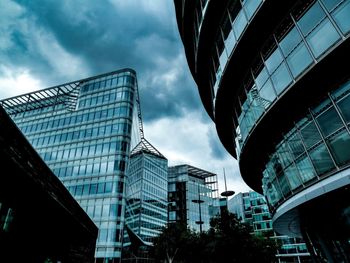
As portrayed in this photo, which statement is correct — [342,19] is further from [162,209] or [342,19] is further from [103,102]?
[162,209]

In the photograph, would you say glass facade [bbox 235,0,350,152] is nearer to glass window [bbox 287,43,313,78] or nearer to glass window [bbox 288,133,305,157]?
glass window [bbox 287,43,313,78]

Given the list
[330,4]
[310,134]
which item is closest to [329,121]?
[310,134]

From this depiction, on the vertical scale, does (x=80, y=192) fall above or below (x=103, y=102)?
below

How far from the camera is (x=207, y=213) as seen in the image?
92.5 metres

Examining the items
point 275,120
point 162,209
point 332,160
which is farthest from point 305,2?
point 162,209

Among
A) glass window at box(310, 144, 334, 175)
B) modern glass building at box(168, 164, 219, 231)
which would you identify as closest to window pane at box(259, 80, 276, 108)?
glass window at box(310, 144, 334, 175)

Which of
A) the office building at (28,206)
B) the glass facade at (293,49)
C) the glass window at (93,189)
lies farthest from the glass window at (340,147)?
the glass window at (93,189)

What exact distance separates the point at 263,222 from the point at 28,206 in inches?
3627

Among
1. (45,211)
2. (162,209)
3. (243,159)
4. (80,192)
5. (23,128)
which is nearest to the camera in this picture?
(45,211)

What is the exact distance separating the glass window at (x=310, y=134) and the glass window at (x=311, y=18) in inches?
155

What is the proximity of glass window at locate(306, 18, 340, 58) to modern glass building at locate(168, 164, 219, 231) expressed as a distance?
86231 millimetres

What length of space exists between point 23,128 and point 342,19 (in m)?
70.6

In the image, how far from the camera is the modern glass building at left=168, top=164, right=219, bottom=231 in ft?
303

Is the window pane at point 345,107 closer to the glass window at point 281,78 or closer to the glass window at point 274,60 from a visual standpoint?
the glass window at point 281,78
